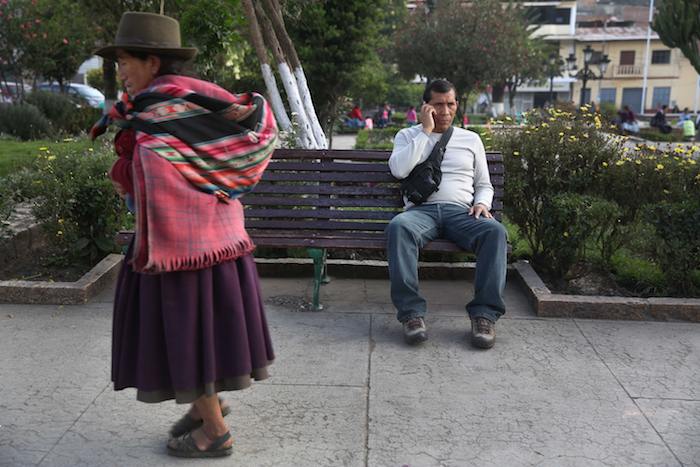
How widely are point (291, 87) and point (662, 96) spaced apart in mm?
59428

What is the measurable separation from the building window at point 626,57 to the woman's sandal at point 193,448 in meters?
63.3

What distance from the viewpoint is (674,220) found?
4824 mm

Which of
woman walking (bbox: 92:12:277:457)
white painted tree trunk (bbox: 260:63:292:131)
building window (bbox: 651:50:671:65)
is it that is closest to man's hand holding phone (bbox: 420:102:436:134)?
woman walking (bbox: 92:12:277:457)

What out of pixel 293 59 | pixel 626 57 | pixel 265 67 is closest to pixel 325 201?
pixel 265 67

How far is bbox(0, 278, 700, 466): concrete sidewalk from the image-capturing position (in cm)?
308

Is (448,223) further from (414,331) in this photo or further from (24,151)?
(24,151)

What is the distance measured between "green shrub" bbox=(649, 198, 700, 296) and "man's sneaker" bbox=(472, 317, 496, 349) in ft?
4.81

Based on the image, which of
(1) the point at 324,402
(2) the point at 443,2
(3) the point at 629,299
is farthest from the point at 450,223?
(2) the point at 443,2

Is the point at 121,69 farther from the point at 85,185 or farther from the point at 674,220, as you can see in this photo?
the point at 674,220

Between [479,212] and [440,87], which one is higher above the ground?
[440,87]

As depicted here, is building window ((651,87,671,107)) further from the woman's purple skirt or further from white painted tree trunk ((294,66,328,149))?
the woman's purple skirt

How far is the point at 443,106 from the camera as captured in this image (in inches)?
191

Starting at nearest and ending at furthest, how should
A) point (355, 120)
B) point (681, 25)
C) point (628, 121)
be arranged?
point (681, 25)
point (628, 121)
point (355, 120)

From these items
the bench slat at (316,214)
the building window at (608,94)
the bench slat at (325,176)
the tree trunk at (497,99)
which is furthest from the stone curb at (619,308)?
the building window at (608,94)
